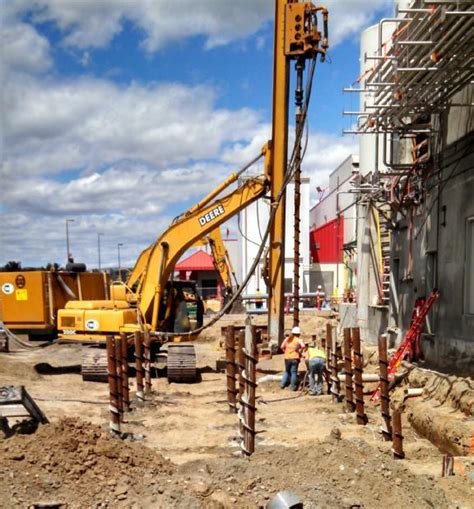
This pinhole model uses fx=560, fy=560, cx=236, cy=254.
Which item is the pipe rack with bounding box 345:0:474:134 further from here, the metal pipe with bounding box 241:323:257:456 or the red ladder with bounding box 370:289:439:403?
the metal pipe with bounding box 241:323:257:456

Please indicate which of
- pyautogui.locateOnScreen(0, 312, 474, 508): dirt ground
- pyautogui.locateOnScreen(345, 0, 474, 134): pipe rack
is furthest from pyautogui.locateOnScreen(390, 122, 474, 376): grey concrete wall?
pyautogui.locateOnScreen(0, 312, 474, 508): dirt ground

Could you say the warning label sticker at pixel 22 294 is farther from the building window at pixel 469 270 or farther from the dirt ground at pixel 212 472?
the building window at pixel 469 270

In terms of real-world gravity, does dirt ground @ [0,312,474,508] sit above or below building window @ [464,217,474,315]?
below

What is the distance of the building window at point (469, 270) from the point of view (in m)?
9.81

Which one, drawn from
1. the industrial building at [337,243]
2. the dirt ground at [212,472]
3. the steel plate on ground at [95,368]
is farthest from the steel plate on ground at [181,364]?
the industrial building at [337,243]

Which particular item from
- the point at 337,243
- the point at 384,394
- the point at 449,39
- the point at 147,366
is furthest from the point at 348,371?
the point at 337,243

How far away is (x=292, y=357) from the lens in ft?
38.6

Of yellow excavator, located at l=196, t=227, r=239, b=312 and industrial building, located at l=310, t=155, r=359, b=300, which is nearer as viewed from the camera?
yellow excavator, located at l=196, t=227, r=239, b=312

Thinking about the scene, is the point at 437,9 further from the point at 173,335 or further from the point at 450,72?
the point at 173,335

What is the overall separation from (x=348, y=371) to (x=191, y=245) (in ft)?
19.2

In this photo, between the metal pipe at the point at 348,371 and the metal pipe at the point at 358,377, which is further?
the metal pipe at the point at 348,371

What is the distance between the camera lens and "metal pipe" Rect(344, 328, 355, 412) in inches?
377

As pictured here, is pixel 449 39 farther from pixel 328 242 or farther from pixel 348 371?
pixel 328 242

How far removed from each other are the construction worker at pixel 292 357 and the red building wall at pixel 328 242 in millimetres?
22210
